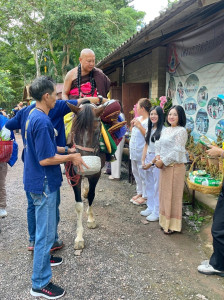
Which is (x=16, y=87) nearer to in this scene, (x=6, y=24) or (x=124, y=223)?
(x=6, y=24)

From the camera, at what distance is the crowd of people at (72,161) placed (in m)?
2.17

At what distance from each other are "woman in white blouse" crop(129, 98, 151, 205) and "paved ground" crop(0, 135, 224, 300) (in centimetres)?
54

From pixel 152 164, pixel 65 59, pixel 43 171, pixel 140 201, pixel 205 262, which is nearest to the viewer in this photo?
pixel 43 171

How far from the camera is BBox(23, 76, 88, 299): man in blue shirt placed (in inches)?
81.4

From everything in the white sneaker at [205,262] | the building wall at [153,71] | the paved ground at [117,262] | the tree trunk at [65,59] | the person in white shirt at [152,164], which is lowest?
the paved ground at [117,262]

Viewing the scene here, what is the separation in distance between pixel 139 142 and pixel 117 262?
221 cm

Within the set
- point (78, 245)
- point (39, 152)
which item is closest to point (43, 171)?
point (39, 152)

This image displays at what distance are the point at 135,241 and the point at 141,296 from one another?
1019mm

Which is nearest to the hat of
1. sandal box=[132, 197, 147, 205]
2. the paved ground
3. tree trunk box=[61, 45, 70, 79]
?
the paved ground

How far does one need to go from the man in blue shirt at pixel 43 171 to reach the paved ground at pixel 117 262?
317mm

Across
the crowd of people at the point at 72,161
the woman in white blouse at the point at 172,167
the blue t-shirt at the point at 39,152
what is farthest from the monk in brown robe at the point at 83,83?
the blue t-shirt at the point at 39,152

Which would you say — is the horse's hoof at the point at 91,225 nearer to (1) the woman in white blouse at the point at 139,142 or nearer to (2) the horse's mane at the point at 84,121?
(1) the woman in white blouse at the point at 139,142

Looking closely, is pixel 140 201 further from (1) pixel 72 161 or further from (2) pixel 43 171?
→ (2) pixel 43 171

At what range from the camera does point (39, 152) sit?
205cm
